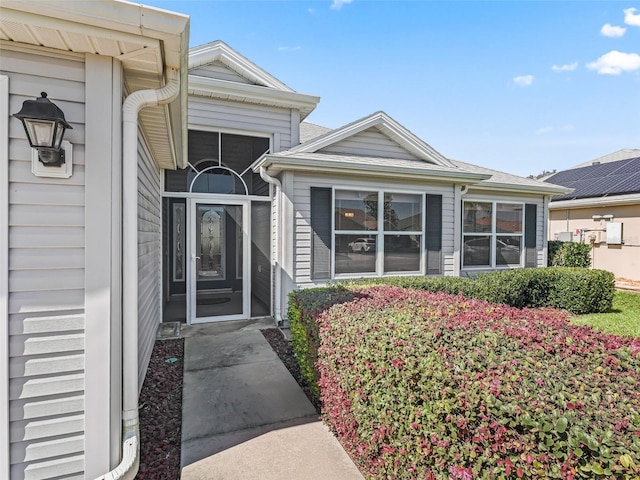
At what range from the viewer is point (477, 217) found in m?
8.33

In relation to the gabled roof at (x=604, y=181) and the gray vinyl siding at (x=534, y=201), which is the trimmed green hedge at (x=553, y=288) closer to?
the gray vinyl siding at (x=534, y=201)

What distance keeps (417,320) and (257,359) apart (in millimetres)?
2959

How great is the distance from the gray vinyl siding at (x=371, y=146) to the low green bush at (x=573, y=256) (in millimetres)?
5992

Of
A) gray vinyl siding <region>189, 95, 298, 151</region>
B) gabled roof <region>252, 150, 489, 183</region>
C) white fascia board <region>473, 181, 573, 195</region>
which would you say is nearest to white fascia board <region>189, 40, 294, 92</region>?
gray vinyl siding <region>189, 95, 298, 151</region>

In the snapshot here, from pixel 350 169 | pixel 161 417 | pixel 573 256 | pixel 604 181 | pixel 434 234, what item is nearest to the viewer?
pixel 161 417

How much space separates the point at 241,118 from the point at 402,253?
14.4ft

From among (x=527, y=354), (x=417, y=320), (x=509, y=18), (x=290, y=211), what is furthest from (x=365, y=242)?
(x=509, y=18)

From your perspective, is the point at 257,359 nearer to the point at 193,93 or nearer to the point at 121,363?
the point at 121,363

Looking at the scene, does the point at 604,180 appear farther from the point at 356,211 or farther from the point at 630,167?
the point at 356,211

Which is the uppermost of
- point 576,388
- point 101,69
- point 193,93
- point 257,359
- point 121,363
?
point 193,93

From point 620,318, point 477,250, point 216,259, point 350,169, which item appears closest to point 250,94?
point 350,169

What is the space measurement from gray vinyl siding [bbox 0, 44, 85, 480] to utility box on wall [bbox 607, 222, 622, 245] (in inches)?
626

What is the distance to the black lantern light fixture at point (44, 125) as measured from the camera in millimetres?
1848

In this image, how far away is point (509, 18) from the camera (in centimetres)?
727
